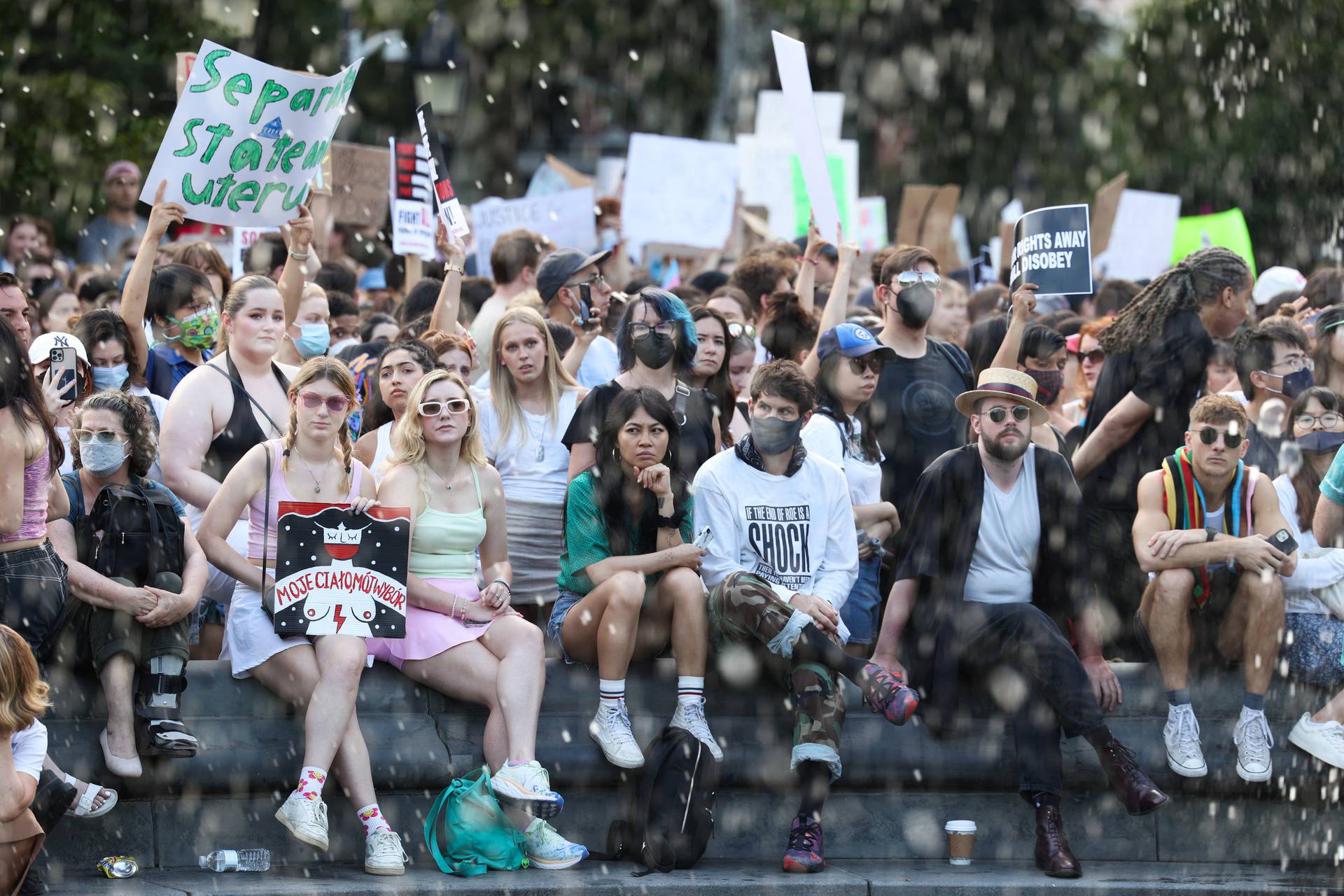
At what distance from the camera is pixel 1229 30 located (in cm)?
3359

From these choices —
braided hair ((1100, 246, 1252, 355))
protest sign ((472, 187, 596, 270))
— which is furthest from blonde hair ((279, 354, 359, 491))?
protest sign ((472, 187, 596, 270))

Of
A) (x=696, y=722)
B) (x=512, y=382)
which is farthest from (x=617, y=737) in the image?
(x=512, y=382)

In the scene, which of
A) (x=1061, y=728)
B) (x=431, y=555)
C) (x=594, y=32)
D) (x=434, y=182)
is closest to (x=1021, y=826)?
(x=1061, y=728)

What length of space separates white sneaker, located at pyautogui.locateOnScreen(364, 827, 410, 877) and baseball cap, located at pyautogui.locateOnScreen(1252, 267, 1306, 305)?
725 centimetres

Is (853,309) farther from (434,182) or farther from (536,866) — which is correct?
(536,866)

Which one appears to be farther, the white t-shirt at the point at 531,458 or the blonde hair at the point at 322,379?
the white t-shirt at the point at 531,458

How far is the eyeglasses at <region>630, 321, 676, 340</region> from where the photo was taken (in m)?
8.73

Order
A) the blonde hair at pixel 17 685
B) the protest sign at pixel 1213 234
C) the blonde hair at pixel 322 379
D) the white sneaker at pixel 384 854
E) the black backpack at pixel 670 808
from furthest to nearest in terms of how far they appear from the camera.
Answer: the protest sign at pixel 1213 234
the blonde hair at pixel 322 379
the black backpack at pixel 670 808
the white sneaker at pixel 384 854
the blonde hair at pixel 17 685

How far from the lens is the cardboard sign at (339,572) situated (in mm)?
7598

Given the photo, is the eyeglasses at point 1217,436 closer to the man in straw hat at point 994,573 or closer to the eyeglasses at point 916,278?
the man in straw hat at point 994,573

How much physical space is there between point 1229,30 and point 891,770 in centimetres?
2804

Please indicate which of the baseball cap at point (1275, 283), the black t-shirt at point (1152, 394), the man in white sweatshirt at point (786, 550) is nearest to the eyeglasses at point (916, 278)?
the black t-shirt at point (1152, 394)

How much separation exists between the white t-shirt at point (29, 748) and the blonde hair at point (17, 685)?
6 cm

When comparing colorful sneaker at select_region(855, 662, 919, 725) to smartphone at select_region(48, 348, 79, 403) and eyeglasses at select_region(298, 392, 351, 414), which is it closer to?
eyeglasses at select_region(298, 392, 351, 414)
